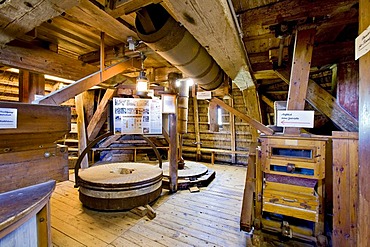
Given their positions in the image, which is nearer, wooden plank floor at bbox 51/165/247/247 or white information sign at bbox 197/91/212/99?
wooden plank floor at bbox 51/165/247/247

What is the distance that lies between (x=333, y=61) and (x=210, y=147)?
170 inches

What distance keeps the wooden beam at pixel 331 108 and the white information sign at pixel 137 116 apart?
2.30 m

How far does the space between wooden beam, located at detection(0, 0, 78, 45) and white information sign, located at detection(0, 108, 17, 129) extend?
53 cm

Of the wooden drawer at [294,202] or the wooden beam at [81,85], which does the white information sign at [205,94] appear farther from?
the wooden drawer at [294,202]

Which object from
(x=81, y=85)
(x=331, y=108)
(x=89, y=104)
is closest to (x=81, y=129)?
(x=89, y=104)

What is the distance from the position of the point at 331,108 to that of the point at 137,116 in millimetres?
2774

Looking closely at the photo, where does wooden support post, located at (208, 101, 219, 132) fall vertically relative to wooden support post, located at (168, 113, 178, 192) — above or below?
above

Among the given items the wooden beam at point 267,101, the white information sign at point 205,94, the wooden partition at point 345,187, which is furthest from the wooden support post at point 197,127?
the wooden partition at point 345,187

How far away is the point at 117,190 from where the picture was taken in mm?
2514

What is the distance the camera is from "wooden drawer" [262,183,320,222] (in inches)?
60.0

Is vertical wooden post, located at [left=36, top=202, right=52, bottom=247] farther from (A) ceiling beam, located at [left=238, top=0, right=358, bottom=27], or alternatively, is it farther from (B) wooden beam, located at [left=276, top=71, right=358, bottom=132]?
(B) wooden beam, located at [left=276, top=71, right=358, bottom=132]

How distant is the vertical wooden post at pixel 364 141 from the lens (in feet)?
2.68

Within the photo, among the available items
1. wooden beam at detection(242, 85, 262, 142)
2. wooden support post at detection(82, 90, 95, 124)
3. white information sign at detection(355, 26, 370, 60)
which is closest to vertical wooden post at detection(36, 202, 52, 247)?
white information sign at detection(355, 26, 370, 60)

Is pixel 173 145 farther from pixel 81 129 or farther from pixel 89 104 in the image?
pixel 89 104
